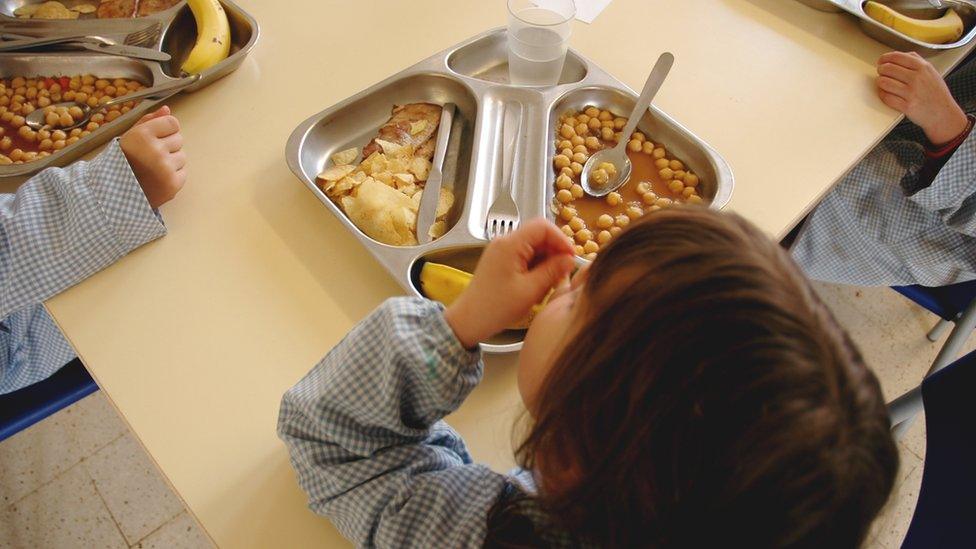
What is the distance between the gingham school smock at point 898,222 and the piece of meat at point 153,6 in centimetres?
124

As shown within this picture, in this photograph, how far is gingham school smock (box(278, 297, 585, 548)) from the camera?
0.59 metres

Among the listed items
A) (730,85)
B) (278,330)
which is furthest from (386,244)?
(730,85)

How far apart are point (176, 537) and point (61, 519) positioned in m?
0.26

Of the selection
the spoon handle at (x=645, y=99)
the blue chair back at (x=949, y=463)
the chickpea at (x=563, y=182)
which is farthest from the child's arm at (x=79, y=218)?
the blue chair back at (x=949, y=463)

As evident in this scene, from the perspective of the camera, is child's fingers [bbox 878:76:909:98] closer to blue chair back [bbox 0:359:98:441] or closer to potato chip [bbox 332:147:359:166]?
potato chip [bbox 332:147:359:166]

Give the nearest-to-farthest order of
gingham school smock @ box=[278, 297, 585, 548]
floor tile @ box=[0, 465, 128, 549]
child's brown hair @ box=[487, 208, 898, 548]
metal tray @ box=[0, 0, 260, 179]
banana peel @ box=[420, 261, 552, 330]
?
child's brown hair @ box=[487, 208, 898, 548], gingham school smock @ box=[278, 297, 585, 548], banana peel @ box=[420, 261, 552, 330], metal tray @ box=[0, 0, 260, 179], floor tile @ box=[0, 465, 128, 549]

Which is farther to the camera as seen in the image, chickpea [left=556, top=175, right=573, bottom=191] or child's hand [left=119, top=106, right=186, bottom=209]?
chickpea [left=556, top=175, right=573, bottom=191]

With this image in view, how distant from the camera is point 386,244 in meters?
0.82

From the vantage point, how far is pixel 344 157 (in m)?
0.94

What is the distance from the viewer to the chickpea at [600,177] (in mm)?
935

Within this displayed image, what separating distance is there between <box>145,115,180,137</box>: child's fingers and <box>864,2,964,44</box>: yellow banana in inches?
47.6

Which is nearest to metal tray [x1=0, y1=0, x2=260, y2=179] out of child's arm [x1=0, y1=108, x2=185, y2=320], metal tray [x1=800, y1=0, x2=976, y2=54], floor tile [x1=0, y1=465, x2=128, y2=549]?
child's arm [x1=0, y1=108, x2=185, y2=320]

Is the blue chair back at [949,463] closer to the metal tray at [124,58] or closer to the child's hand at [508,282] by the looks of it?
the child's hand at [508,282]

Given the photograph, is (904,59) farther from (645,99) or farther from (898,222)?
(645,99)
